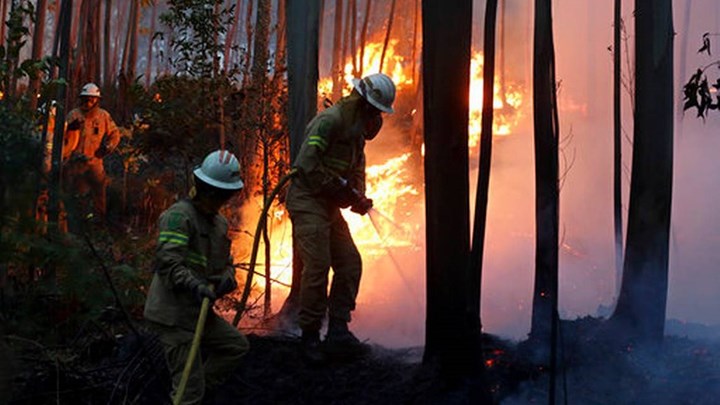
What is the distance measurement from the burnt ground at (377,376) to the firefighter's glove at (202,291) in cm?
86

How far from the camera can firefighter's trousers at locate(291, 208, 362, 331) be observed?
19.4ft

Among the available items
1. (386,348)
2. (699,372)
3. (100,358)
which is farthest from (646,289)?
(100,358)

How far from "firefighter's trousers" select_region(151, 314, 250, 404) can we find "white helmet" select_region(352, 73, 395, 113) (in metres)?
1.98

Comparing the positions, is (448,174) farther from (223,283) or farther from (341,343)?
(341,343)

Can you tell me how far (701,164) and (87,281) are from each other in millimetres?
9665

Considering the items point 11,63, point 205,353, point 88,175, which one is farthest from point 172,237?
point 88,175

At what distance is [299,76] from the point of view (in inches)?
302

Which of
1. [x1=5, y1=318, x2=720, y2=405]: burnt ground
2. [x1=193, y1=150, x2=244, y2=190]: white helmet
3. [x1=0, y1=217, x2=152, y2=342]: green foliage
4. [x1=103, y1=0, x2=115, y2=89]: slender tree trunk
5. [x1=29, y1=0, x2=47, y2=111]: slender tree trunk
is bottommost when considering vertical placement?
[x1=5, y1=318, x2=720, y2=405]: burnt ground

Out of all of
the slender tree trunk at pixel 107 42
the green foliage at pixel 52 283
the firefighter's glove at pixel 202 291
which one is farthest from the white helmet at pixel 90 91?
the slender tree trunk at pixel 107 42

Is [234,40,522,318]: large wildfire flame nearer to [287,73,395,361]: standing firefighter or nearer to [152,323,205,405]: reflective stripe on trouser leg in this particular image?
[287,73,395,361]: standing firefighter

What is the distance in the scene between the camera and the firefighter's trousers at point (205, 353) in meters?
4.53

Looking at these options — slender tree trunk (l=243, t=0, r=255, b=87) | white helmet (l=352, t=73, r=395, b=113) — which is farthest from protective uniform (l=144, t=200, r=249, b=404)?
slender tree trunk (l=243, t=0, r=255, b=87)

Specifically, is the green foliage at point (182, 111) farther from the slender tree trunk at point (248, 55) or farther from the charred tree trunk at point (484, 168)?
the charred tree trunk at point (484, 168)

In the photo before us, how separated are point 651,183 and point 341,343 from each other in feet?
9.10
